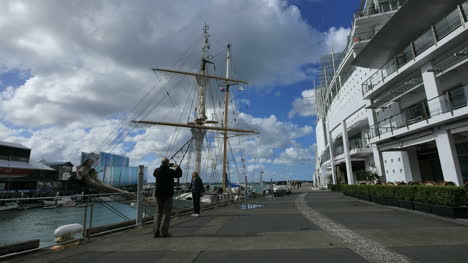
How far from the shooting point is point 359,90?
30.5 meters

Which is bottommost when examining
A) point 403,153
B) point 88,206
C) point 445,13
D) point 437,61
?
point 88,206

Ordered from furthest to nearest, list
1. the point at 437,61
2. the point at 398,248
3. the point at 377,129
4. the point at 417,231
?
1. the point at 377,129
2. the point at 437,61
3. the point at 417,231
4. the point at 398,248

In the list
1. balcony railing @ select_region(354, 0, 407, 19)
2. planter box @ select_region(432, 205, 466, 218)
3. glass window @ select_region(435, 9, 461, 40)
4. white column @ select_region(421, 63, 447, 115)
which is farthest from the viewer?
balcony railing @ select_region(354, 0, 407, 19)

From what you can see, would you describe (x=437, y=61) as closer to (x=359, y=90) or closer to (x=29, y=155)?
(x=359, y=90)

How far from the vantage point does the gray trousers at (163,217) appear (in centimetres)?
563

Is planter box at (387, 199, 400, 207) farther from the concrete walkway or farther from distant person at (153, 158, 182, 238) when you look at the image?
distant person at (153, 158, 182, 238)

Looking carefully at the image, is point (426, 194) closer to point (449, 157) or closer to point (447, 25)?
point (449, 157)

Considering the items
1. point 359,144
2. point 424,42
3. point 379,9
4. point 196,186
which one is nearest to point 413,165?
point 424,42

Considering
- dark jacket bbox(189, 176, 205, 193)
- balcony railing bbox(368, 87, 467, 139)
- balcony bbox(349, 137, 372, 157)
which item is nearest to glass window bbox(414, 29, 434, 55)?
balcony railing bbox(368, 87, 467, 139)

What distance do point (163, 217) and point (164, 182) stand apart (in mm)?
847

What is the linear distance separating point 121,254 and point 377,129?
21516 millimetres

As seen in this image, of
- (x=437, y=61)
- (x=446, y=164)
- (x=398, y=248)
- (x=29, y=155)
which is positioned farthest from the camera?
(x=29, y=155)

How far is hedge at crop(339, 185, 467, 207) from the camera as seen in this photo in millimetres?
7211

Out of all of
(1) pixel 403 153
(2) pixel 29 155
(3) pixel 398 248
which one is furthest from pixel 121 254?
(2) pixel 29 155
